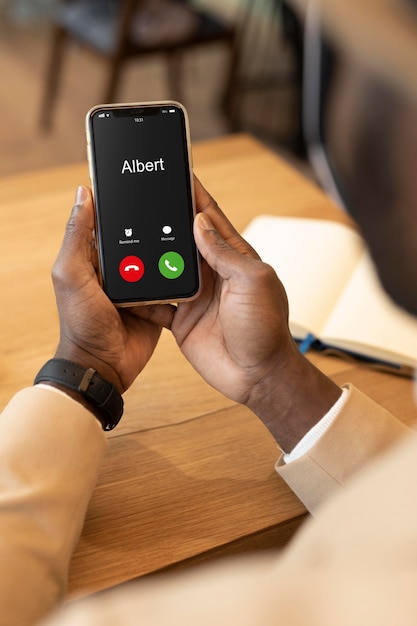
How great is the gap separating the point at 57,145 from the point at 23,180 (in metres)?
1.66

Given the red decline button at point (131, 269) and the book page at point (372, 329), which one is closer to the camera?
the red decline button at point (131, 269)

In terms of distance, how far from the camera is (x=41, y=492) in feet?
2.16

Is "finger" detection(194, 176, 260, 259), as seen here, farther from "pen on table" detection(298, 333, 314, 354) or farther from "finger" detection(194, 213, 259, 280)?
"pen on table" detection(298, 333, 314, 354)

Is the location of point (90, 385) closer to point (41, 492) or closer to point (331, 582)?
point (41, 492)

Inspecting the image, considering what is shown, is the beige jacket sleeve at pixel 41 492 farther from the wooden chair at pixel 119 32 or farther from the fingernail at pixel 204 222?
the wooden chair at pixel 119 32

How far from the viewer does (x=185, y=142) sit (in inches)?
34.5

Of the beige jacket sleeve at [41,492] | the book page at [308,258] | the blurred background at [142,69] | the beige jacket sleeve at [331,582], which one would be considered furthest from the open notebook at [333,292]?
the blurred background at [142,69]

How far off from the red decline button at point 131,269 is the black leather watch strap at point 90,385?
0.38 ft

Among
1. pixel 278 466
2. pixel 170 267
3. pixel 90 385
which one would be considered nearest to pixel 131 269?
pixel 170 267

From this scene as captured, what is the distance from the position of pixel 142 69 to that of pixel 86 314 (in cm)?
294

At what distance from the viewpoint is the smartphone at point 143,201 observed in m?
0.85

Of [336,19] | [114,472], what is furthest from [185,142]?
[336,19]

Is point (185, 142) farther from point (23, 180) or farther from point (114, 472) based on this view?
point (23, 180)

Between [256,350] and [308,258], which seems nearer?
[256,350]
